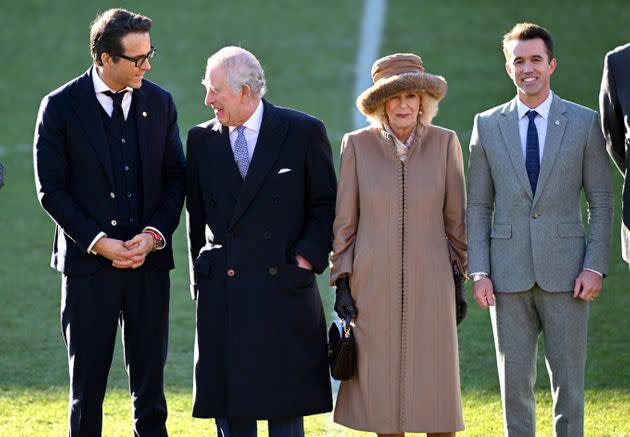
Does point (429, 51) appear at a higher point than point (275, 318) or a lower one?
higher

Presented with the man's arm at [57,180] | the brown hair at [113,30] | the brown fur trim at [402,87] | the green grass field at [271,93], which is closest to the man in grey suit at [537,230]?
the brown fur trim at [402,87]

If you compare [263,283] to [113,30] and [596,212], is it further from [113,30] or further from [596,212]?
[596,212]

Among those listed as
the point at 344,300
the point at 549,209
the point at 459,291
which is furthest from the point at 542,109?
the point at 344,300

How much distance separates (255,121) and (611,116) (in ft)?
5.42

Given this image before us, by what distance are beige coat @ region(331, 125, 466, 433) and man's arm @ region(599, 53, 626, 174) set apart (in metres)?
0.76

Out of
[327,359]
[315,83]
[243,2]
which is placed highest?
[243,2]

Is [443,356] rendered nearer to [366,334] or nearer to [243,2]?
[366,334]

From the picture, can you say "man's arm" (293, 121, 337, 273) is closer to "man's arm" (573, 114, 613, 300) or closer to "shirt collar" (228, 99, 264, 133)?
"shirt collar" (228, 99, 264, 133)

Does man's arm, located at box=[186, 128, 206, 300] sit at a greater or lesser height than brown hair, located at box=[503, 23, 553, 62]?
lesser

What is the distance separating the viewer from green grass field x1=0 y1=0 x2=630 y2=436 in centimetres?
875

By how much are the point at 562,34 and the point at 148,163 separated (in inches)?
695

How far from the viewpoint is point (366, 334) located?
21.9 feet

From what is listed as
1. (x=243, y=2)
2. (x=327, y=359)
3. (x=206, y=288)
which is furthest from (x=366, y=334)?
(x=243, y=2)

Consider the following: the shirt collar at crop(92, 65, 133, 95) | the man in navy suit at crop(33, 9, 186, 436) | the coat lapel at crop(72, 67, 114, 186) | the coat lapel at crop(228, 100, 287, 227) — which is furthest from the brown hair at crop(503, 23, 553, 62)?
the coat lapel at crop(72, 67, 114, 186)
